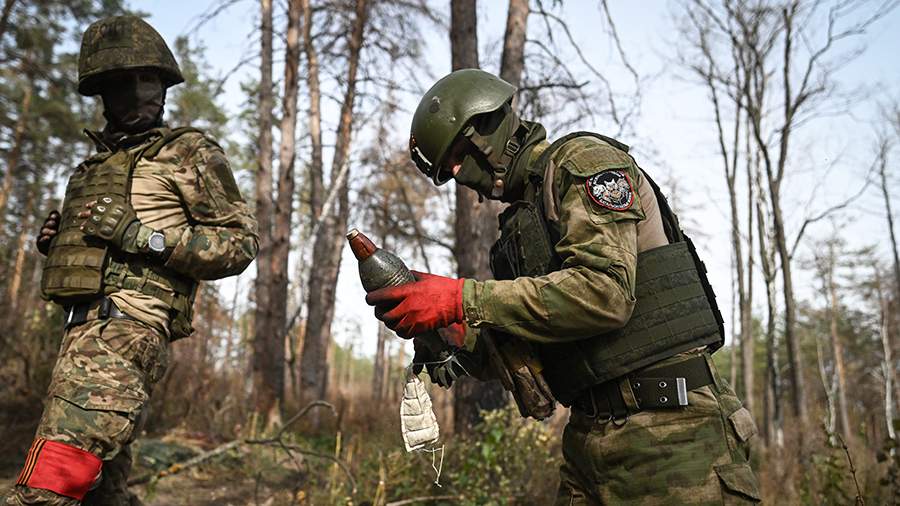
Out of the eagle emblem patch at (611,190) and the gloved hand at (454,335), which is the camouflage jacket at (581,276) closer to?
the eagle emblem patch at (611,190)

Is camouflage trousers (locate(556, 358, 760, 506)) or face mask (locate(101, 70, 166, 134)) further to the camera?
face mask (locate(101, 70, 166, 134))

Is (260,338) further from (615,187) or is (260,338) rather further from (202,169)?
(615,187)

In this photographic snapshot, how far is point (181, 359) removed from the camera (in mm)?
7633

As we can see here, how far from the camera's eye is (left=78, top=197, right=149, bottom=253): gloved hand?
9.08 feet

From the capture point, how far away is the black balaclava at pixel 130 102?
10.1 feet

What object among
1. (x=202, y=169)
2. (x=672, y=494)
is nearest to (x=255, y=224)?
(x=202, y=169)

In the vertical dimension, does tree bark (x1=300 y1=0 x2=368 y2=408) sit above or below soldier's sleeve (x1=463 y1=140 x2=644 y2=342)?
above

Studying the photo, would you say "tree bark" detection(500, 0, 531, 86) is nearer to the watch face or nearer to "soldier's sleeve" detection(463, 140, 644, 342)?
the watch face

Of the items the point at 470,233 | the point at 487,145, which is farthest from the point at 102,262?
the point at 470,233

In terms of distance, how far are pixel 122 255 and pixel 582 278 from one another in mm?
2171

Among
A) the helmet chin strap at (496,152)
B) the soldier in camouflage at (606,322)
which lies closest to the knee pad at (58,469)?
the soldier in camouflage at (606,322)

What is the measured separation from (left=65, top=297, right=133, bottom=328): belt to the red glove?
4.91ft

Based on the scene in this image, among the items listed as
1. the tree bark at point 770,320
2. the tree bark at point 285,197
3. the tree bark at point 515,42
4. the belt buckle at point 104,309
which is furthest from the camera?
the tree bark at point 770,320

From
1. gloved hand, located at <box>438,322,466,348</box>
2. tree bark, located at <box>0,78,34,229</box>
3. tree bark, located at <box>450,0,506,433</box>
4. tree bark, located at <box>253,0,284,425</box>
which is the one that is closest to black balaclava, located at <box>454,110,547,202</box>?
gloved hand, located at <box>438,322,466,348</box>
